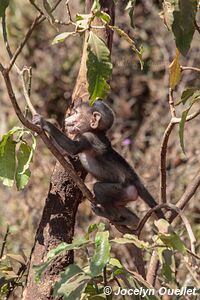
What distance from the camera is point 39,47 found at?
26.0ft

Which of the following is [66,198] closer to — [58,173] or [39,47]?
[58,173]

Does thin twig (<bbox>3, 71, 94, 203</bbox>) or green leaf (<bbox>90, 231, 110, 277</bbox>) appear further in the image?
thin twig (<bbox>3, 71, 94, 203</bbox>)

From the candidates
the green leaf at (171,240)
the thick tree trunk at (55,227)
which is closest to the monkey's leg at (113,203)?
the thick tree trunk at (55,227)

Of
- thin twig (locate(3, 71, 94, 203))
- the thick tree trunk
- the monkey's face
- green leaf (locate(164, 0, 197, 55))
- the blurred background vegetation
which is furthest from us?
the blurred background vegetation

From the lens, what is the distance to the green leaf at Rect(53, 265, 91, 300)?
6.70 ft

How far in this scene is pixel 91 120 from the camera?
3.31 m

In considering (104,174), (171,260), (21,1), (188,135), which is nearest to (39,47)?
(21,1)

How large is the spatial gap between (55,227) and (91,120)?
65cm

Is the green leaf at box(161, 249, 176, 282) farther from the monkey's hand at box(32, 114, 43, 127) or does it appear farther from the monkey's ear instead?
the monkey's ear

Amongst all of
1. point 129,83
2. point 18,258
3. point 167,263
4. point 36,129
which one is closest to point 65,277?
point 167,263

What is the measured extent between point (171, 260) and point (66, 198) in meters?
0.81

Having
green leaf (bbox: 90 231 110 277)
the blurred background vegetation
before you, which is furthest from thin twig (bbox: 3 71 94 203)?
the blurred background vegetation

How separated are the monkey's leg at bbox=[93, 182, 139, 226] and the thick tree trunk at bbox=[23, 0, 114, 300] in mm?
223

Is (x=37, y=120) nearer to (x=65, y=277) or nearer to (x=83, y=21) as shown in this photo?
(x=83, y=21)
